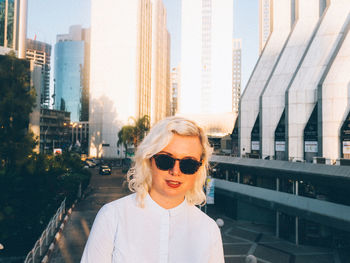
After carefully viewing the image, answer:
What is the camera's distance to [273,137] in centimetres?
3562

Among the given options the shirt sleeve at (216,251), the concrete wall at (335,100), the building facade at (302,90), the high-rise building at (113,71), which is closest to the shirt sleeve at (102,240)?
the shirt sleeve at (216,251)

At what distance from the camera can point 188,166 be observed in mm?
2240

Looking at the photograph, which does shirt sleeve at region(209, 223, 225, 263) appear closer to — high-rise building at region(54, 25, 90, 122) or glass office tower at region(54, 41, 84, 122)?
high-rise building at region(54, 25, 90, 122)

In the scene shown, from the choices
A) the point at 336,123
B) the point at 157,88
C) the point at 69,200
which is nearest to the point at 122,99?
the point at 157,88

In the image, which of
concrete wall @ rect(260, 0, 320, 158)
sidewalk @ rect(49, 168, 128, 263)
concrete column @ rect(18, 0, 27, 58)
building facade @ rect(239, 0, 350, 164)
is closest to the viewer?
sidewalk @ rect(49, 168, 128, 263)

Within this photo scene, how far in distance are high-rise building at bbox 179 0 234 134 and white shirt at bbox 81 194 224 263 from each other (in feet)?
351

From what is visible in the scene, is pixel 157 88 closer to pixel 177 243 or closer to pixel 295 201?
pixel 295 201

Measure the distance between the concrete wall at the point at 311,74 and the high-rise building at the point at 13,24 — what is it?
9947 centimetres

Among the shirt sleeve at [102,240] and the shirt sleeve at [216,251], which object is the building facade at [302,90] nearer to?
the shirt sleeve at [216,251]

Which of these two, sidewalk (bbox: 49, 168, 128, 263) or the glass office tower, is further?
the glass office tower

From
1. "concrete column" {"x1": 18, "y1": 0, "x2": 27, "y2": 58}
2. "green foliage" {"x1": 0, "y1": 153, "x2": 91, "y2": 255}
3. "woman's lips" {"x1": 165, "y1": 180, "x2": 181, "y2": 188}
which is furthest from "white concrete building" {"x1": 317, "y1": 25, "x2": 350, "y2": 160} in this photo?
"concrete column" {"x1": 18, "y1": 0, "x2": 27, "y2": 58}

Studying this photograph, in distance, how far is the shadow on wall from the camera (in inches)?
3634

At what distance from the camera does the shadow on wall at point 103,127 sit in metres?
92.3

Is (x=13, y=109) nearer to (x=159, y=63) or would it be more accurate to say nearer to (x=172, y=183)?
(x=172, y=183)
